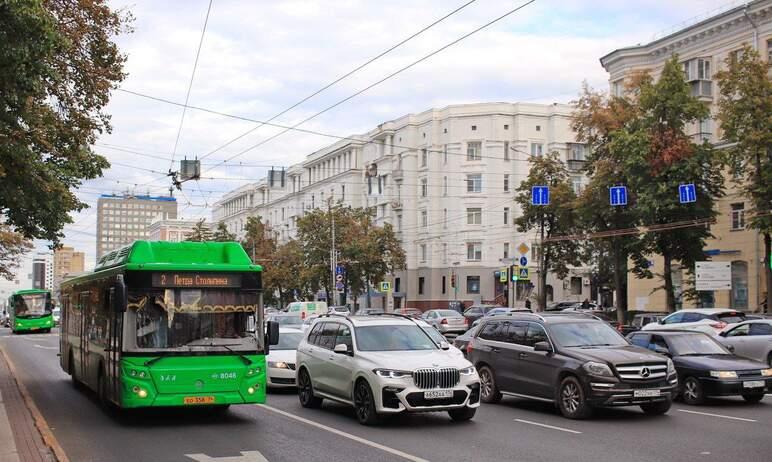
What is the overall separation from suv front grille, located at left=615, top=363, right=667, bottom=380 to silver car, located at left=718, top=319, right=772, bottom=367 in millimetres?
8560

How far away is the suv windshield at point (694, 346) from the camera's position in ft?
59.2

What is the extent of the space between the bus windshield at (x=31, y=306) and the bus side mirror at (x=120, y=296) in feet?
166

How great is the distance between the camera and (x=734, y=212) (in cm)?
4603

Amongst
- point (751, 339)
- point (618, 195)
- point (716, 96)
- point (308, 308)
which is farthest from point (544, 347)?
point (716, 96)

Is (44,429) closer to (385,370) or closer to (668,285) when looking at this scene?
(385,370)

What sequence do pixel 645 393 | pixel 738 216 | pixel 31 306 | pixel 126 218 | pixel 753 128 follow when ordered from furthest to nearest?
pixel 126 218 → pixel 31 306 → pixel 738 216 → pixel 753 128 → pixel 645 393

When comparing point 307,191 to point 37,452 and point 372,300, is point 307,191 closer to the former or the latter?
point 372,300

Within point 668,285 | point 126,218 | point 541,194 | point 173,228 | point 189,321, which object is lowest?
point 189,321

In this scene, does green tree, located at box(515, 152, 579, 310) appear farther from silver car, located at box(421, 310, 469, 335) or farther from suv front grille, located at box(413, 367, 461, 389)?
suv front grille, located at box(413, 367, 461, 389)

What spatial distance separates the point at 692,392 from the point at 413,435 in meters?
6.96

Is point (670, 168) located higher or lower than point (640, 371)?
higher

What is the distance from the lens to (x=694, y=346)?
18203mm

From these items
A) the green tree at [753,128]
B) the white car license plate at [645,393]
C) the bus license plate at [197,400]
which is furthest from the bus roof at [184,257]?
the green tree at [753,128]

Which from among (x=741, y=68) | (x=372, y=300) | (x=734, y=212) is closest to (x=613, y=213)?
(x=734, y=212)
